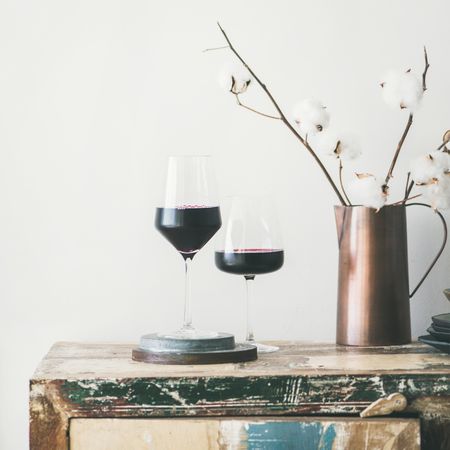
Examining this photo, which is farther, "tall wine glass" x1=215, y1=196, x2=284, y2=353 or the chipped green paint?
"tall wine glass" x1=215, y1=196, x2=284, y2=353

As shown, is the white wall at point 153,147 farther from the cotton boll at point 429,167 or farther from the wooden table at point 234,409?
the wooden table at point 234,409

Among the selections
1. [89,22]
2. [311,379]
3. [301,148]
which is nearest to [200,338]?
[311,379]

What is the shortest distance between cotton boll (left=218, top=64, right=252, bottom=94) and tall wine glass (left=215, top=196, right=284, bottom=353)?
0.65ft

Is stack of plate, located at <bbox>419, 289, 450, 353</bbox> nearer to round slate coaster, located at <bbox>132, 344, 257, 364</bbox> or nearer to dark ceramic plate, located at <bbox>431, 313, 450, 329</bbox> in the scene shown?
dark ceramic plate, located at <bbox>431, 313, 450, 329</bbox>

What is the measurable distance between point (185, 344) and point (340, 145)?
43 cm

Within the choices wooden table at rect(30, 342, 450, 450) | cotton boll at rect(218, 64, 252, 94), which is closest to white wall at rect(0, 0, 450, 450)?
cotton boll at rect(218, 64, 252, 94)

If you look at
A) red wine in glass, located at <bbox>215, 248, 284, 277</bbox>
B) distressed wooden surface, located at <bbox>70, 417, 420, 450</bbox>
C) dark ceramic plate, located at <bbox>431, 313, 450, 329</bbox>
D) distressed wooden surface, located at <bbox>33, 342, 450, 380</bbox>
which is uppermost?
red wine in glass, located at <bbox>215, 248, 284, 277</bbox>

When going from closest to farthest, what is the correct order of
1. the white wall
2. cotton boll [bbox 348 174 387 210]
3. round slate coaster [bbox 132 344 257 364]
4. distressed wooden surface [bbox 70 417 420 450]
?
distressed wooden surface [bbox 70 417 420 450] → round slate coaster [bbox 132 344 257 364] → cotton boll [bbox 348 174 387 210] → the white wall

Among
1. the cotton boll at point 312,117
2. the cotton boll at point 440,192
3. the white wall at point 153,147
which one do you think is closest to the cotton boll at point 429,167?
the cotton boll at point 440,192

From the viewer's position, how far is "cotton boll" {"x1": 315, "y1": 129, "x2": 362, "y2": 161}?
1.47 m

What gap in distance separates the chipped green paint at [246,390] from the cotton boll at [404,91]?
1.54 ft

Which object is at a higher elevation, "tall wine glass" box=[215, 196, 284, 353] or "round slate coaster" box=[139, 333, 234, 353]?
"tall wine glass" box=[215, 196, 284, 353]

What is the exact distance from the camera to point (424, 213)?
1.73m

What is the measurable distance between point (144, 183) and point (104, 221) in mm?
106
